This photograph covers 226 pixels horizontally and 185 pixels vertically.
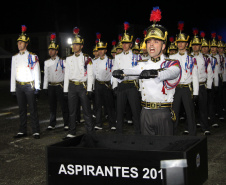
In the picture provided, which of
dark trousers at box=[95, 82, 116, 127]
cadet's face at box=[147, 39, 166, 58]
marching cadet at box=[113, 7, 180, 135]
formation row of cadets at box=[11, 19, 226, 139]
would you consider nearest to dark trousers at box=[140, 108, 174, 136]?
marching cadet at box=[113, 7, 180, 135]

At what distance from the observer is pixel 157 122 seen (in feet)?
17.6

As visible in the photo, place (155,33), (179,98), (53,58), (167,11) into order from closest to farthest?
(155,33)
(179,98)
(53,58)
(167,11)

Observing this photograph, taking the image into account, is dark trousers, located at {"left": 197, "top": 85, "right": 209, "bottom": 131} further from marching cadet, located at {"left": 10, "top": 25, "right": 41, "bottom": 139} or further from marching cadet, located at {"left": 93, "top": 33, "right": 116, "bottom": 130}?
marching cadet, located at {"left": 10, "top": 25, "right": 41, "bottom": 139}

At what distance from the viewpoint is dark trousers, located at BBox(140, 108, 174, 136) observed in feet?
17.6

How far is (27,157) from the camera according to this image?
314 inches

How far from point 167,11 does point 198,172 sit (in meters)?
42.0

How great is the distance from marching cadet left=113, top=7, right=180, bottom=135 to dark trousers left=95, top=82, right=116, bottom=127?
6.12 metres

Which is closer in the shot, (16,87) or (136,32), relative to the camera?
(16,87)

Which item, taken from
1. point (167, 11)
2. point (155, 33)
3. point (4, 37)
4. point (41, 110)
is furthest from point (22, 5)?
point (155, 33)

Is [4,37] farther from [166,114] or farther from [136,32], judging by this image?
[166,114]

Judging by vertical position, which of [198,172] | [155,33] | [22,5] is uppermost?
[22,5]

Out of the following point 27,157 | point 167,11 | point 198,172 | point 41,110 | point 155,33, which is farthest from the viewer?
point 167,11

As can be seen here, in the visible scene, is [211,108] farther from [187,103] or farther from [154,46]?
[154,46]

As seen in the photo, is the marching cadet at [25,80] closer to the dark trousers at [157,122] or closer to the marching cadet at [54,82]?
the marching cadet at [54,82]
